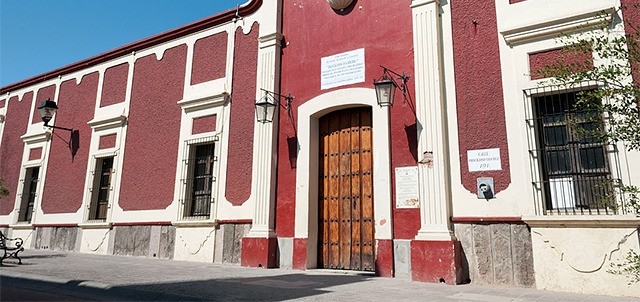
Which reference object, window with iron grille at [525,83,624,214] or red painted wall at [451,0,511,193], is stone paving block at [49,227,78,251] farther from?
window with iron grille at [525,83,624,214]

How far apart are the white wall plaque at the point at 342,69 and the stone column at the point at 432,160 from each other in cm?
116

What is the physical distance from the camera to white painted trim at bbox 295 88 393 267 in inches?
293

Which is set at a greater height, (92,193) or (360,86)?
(360,86)

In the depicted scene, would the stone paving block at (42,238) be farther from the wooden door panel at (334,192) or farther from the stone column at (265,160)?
the wooden door panel at (334,192)

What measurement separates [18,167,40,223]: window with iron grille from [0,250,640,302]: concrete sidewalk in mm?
7382

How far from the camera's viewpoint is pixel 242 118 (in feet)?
31.5

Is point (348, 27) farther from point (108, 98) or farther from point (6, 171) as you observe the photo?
point (6, 171)

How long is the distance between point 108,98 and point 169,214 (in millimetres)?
4687

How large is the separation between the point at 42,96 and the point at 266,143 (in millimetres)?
10406

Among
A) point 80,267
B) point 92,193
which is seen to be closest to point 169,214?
point 80,267

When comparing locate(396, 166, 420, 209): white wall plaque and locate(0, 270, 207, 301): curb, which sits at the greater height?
locate(396, 166, 420, 209): white wall plaque

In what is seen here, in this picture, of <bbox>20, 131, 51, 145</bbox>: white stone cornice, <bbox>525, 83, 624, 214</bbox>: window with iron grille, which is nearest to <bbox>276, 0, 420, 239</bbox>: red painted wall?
<bbox>525, 83, 624, 214</bbox>: window with iron grille

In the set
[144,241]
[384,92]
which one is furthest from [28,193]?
[384,92]

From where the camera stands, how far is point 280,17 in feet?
31.6
